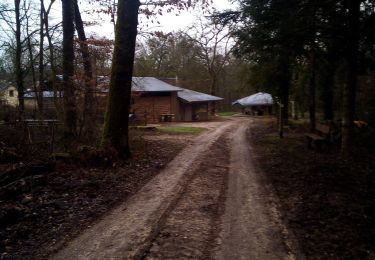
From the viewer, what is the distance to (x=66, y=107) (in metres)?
13.4

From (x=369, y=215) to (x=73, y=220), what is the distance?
5.15 m

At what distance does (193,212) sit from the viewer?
6.97m

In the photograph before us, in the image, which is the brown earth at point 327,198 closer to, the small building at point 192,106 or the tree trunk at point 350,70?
the tree trunk at point 350,70

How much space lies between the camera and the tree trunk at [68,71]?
13430 mm

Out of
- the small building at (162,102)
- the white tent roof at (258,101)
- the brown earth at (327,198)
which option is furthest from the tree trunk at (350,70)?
the white tent roof at (258,101)

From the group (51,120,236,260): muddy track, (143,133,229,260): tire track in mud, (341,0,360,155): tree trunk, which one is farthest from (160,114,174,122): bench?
Result: (51,120,236,260): muddy track

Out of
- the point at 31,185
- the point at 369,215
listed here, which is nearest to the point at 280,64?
the point at 369,215

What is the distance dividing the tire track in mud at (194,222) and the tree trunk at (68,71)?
546 centimetres

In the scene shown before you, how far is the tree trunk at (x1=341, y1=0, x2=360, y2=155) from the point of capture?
11961 mm

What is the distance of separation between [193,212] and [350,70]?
8.11 m

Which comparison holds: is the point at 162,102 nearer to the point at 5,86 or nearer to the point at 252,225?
the point at 5,86

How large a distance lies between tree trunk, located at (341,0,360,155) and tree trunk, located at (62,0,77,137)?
30.2ft

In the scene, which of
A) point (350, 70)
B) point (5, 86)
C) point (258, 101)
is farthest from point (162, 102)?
point (350, 70)

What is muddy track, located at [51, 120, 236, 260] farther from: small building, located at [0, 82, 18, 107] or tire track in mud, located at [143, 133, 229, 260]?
small building, located at [0, 82, 18, 107]
